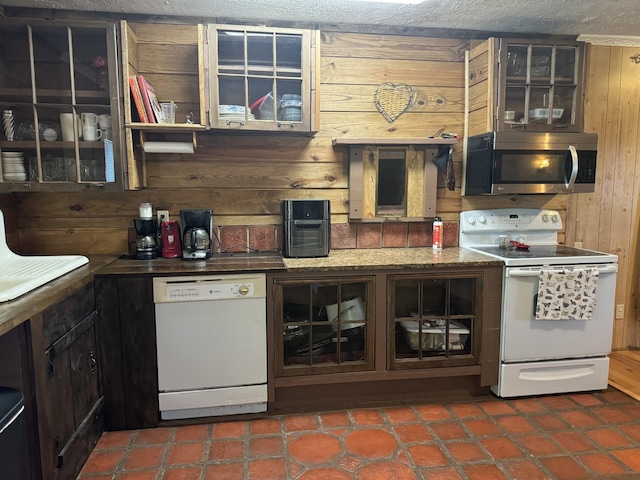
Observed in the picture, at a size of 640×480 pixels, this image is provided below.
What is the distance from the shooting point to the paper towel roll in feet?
8.09

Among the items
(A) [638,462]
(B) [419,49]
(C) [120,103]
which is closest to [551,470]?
(A) [638,462]

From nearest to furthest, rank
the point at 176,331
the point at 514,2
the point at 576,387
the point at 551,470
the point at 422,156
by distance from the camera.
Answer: the point at 551,470, the point at 176,331, the point at 514,2, the point at 576,387, the point at 422,156

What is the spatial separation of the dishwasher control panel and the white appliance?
1.44 meters

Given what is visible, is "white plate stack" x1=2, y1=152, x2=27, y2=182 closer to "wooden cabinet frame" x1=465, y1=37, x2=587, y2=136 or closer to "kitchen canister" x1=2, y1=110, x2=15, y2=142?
"kitchen canister" x1=2, y1=110, x2=15, y2=142

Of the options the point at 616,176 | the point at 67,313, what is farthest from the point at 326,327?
the point at 616,176

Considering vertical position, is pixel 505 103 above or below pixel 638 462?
above

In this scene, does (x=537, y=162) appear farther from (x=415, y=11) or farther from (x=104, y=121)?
(x=104, y=121)

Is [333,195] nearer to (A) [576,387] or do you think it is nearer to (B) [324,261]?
(B) [324,261]

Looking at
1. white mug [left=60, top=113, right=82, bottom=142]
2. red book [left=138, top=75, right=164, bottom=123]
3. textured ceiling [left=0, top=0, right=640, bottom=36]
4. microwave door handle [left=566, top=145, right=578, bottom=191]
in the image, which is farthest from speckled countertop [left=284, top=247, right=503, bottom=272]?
textured ceiling [left=0, top=0, right=640, bottom=36]

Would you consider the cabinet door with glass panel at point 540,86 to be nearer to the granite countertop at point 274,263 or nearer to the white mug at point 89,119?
the granite countertop at point 274,263

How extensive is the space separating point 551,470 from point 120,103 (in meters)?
2.78

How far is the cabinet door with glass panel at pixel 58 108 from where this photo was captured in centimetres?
225

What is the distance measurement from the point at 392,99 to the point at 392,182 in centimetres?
55

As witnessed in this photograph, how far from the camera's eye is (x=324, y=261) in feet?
8.11
